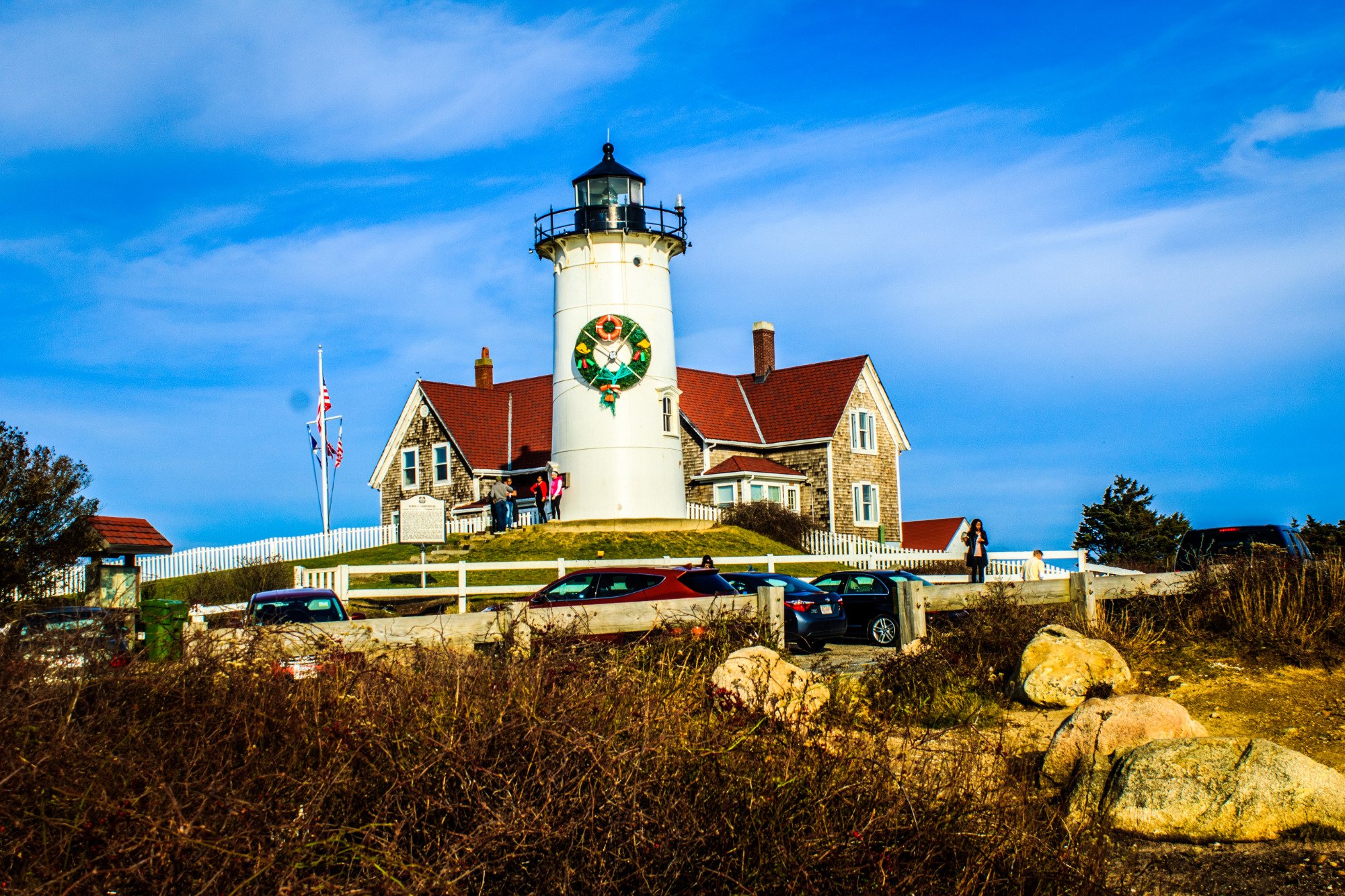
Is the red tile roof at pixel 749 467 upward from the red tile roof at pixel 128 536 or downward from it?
upward

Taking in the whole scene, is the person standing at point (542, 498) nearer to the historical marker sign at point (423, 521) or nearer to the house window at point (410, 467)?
the historical marker sign at point (423, 521)

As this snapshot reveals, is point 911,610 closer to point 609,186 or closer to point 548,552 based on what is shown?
point 548,552

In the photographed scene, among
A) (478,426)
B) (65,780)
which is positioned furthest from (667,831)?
(478,426)

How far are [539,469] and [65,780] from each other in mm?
39705

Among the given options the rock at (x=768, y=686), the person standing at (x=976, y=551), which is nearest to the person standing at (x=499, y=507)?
the person standing at (x=976, y=551)

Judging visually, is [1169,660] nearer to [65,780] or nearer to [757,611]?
[757,611]

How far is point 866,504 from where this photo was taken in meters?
46.8

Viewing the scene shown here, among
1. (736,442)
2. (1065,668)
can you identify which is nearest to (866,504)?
(736,442)

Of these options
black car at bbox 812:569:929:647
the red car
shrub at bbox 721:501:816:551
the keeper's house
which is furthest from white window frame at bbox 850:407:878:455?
the red car

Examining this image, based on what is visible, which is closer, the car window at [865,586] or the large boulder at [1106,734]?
the large boulder at [1106,734]

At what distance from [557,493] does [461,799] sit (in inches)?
1299

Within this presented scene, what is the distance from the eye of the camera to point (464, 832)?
16.7 feet

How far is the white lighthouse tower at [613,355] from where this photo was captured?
37.7 metres

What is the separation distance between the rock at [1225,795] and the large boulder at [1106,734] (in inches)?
20.8
